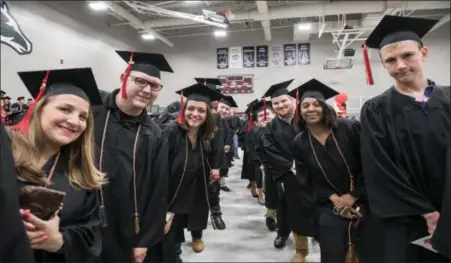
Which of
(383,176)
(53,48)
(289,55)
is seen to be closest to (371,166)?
(383,176)

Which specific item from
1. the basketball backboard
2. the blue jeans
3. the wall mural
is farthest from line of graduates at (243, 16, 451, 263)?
the basketball backboard

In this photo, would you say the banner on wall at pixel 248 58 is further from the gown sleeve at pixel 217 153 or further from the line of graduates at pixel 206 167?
the gown sleeve at pixel 217 153

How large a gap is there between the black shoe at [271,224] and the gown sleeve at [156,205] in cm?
99

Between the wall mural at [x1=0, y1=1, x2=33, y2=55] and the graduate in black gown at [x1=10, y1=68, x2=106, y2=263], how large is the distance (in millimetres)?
6017

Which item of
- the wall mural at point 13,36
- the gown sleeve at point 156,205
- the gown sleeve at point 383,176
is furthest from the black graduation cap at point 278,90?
the wall mural at point 13,36

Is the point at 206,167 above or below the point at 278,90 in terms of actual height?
below

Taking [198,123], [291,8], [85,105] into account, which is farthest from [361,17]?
[85,105]

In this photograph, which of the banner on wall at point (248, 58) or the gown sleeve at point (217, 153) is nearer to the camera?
the gown sleeve at point (217, 153)

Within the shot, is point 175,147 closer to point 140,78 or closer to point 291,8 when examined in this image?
point 140,78

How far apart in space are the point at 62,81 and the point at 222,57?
163 centimetres

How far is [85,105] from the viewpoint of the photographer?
1.20 metres

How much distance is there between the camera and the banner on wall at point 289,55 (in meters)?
3.44

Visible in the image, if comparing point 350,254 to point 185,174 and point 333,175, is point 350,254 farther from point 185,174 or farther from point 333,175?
point 185,174

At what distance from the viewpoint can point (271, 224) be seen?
2.35 meters
